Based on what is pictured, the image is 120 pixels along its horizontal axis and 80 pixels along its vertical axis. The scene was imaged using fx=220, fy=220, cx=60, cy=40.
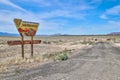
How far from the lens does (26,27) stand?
19.5 metres

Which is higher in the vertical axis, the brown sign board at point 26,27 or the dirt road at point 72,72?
the brown sign board at point 26,27

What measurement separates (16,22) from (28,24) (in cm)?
157

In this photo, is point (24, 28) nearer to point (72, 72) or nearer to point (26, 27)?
point (26, 27)

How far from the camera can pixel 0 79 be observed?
9625 mm

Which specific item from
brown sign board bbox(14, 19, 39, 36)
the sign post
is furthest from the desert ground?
brown sign board bbox(14, 19, 39, 36)

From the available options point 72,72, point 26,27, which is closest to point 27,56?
point 26,27

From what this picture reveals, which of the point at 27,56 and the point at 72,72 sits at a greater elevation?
the point at 72,72

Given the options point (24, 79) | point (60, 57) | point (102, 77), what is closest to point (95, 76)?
point (102, 77)

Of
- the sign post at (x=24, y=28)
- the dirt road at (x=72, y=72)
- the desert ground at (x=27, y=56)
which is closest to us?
the dirt road at (x=72, y=72)

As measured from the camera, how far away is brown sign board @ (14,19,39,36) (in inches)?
734

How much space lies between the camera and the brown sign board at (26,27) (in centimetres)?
1865

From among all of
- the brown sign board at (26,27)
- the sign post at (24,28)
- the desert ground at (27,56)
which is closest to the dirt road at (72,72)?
the desert ground at (27,56)

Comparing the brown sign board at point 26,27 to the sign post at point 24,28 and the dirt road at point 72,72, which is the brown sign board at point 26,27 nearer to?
the sign post at point 24,28

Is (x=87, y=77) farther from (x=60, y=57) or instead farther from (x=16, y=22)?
(x=16, y=22)
